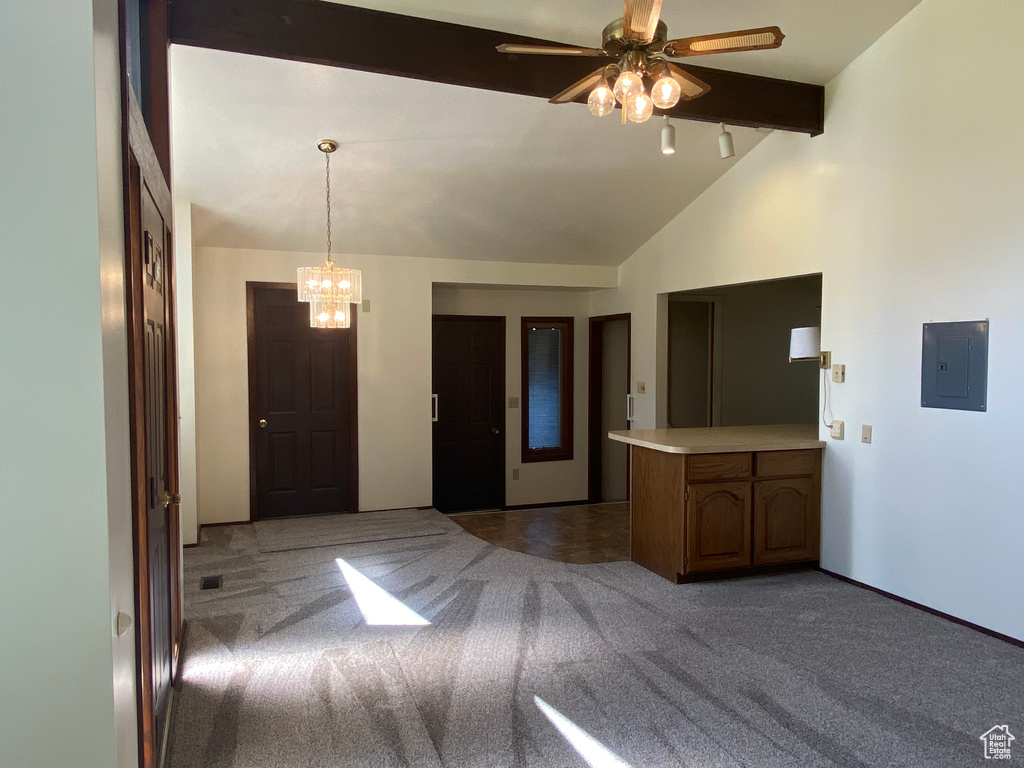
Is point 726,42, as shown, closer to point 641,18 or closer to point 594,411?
point 641,18

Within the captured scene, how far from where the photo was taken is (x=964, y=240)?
3564 millimetres

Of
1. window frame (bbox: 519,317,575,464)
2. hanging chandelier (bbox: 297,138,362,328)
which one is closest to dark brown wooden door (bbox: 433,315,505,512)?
window frame (bbox: 519,317,575,464)

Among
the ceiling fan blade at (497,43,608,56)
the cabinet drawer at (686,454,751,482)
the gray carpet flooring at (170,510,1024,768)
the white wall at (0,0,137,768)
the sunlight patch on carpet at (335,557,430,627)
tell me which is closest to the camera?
the white wall at (0,0,137,768)

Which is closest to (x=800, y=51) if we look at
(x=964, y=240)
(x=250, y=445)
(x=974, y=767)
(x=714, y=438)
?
(x=964, y=240)

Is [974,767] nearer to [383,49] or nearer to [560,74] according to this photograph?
[560,74]

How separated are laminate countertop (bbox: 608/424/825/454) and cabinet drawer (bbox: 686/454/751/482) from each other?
0.15ft

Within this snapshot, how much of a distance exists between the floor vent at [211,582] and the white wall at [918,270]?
3.79 meters

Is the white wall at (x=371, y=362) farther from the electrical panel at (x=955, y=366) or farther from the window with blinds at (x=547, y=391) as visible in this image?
the electrical panel at (x=955, y=366)

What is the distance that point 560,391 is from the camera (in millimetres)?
7715

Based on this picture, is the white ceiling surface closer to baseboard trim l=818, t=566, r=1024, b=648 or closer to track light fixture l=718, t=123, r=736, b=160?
track light fixture l=718, t=123, r=736, b=160

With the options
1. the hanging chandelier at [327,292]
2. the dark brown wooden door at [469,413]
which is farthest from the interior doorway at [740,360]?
the hanging chandelier at [327,292]

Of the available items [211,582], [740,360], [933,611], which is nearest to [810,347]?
[933,611]

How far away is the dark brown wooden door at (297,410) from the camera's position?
19.7 ft

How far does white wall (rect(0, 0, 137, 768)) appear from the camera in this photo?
1304 millimetres
